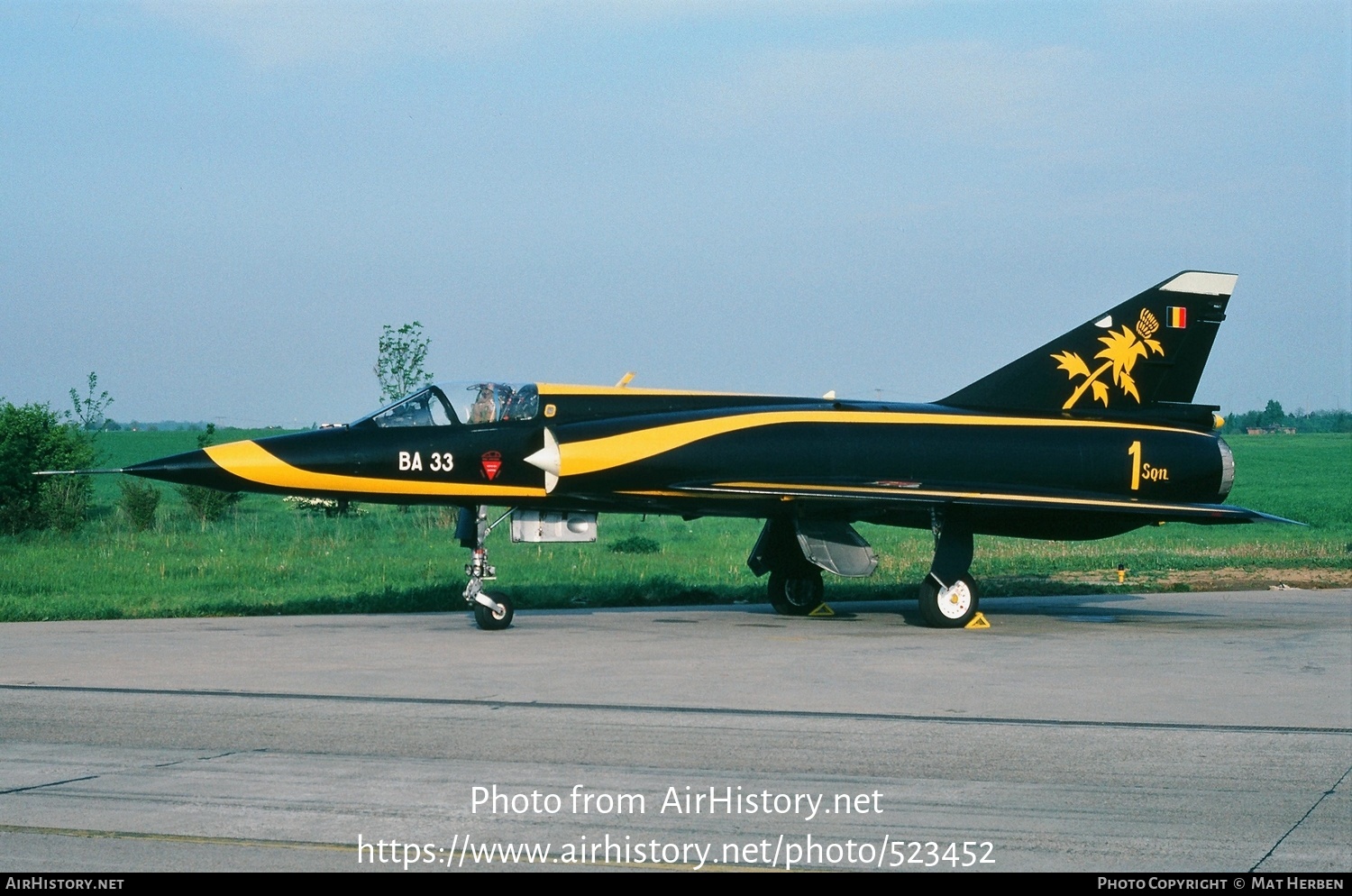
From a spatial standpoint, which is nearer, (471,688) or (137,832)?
(137,832)

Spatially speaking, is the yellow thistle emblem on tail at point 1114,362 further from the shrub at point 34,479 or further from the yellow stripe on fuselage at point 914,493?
the shrub at point 34,479

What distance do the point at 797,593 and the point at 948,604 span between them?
2473mm

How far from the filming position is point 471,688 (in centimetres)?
1184

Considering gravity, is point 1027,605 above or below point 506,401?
below

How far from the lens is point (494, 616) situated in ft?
53.1

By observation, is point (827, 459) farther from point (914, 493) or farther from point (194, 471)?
point (194, 471)

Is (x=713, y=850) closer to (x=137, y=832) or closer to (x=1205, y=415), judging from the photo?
(x=137, y=832)

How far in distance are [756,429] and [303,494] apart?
5575 millimetres

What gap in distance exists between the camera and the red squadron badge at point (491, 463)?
1658 centimetres

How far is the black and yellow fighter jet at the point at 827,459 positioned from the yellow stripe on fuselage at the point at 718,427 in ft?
0.08

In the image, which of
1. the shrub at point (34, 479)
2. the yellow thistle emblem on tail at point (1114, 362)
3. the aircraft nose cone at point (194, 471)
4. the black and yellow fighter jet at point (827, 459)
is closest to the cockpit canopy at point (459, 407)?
the black and yellow fighter jet at point (827, 459)

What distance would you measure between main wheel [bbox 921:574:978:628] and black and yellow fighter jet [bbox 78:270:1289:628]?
0.02 meters

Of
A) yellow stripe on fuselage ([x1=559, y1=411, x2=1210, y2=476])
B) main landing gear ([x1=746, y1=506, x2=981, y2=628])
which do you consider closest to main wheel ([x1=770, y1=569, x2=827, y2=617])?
main landing gear ([x1=746, y1=506, x2=981, y2=628])
